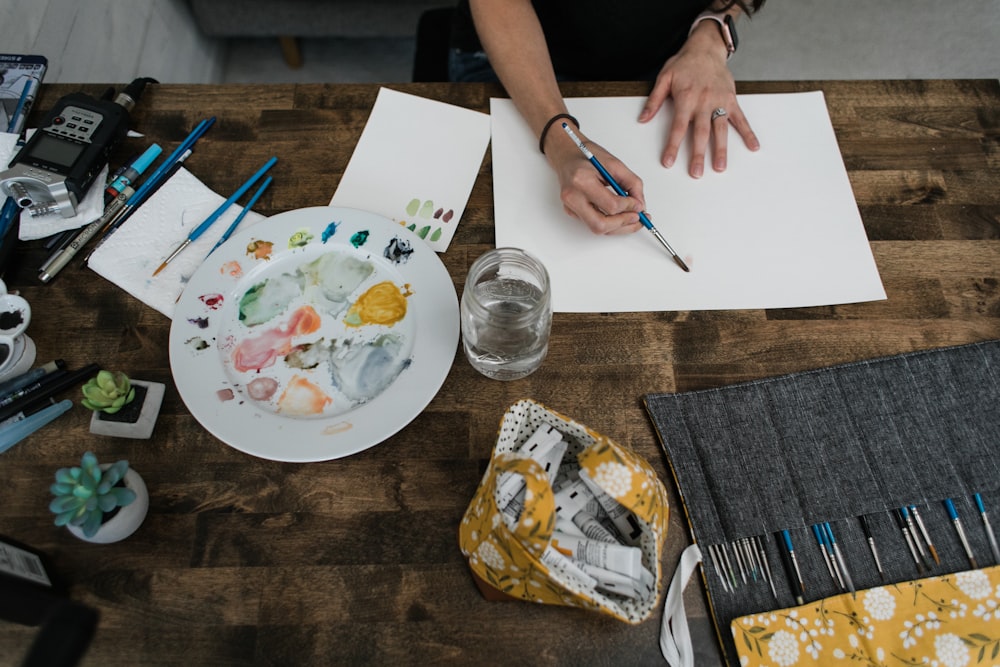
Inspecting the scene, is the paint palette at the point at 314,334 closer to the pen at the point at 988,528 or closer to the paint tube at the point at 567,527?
the paint tube at the point at 567,527

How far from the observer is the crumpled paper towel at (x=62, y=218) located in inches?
33.2

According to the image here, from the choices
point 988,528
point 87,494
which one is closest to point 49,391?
point 87,494

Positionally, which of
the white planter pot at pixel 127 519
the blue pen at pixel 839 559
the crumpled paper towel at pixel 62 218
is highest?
the crumpled paper towel at pixel 62 218

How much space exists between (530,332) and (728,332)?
265mm

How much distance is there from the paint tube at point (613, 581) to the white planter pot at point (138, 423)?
50 centimetres

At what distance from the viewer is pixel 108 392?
693mm

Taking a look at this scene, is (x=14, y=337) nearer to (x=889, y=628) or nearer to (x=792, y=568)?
(x=792, y=568)

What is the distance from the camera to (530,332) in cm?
73

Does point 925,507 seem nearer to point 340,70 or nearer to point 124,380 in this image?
point 124,380

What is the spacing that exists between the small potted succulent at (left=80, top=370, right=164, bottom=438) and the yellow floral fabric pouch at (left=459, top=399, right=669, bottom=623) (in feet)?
1.28

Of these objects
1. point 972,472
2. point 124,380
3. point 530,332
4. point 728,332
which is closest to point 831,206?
point 728,332

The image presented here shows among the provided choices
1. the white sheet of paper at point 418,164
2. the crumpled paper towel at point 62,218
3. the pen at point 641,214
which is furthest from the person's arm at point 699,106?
the crumpled paper towel at point 62,218

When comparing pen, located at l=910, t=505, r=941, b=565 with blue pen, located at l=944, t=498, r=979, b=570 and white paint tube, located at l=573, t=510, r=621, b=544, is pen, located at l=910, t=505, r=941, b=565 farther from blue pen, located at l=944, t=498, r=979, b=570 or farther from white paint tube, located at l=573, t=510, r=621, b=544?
white paint tube, located at l=573, t=510, r=621, b=544

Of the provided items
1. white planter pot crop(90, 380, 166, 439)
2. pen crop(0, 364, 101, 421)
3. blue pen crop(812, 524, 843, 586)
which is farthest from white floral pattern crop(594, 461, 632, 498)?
pen crop(0, 364, 101, 421)
